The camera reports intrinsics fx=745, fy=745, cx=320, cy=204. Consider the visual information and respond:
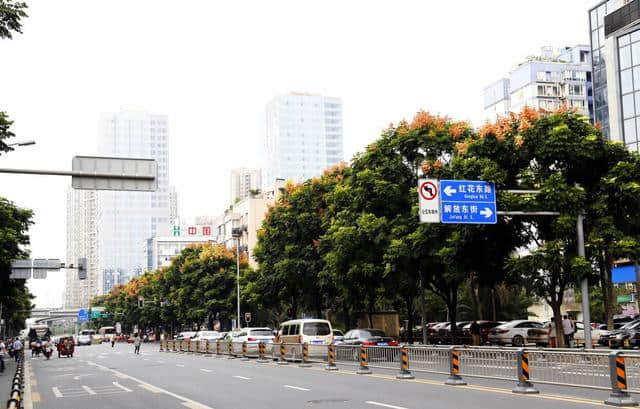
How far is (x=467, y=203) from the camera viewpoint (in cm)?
2548

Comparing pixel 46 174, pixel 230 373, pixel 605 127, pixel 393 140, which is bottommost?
pixel 230 373

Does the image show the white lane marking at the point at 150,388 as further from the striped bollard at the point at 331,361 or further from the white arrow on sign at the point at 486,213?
the white arrow on sign at the point at 486,213

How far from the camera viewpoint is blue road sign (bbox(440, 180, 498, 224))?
997 inches

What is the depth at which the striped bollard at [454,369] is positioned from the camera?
→ 62.4 feet

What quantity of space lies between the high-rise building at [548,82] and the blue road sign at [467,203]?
94.1 metres

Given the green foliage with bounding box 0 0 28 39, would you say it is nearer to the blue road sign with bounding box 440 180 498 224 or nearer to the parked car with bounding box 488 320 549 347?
the blue road sign with bounding box 440 180 498 224

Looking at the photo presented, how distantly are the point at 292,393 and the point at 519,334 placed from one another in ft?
88.0

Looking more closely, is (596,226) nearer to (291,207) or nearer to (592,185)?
(592,185)

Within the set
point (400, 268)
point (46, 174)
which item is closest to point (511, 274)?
point (400, 268)

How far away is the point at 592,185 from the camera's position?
27625mm

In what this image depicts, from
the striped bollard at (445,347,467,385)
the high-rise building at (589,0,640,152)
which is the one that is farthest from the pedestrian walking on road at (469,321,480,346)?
the high-rise building at (589,0,640,152)

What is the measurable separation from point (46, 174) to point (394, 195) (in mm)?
18635

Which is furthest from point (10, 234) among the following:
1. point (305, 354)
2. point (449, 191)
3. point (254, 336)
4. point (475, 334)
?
point (475, 334)

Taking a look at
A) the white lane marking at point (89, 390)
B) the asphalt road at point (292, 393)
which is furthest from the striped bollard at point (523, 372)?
the white lane marking at point (89, 390)
